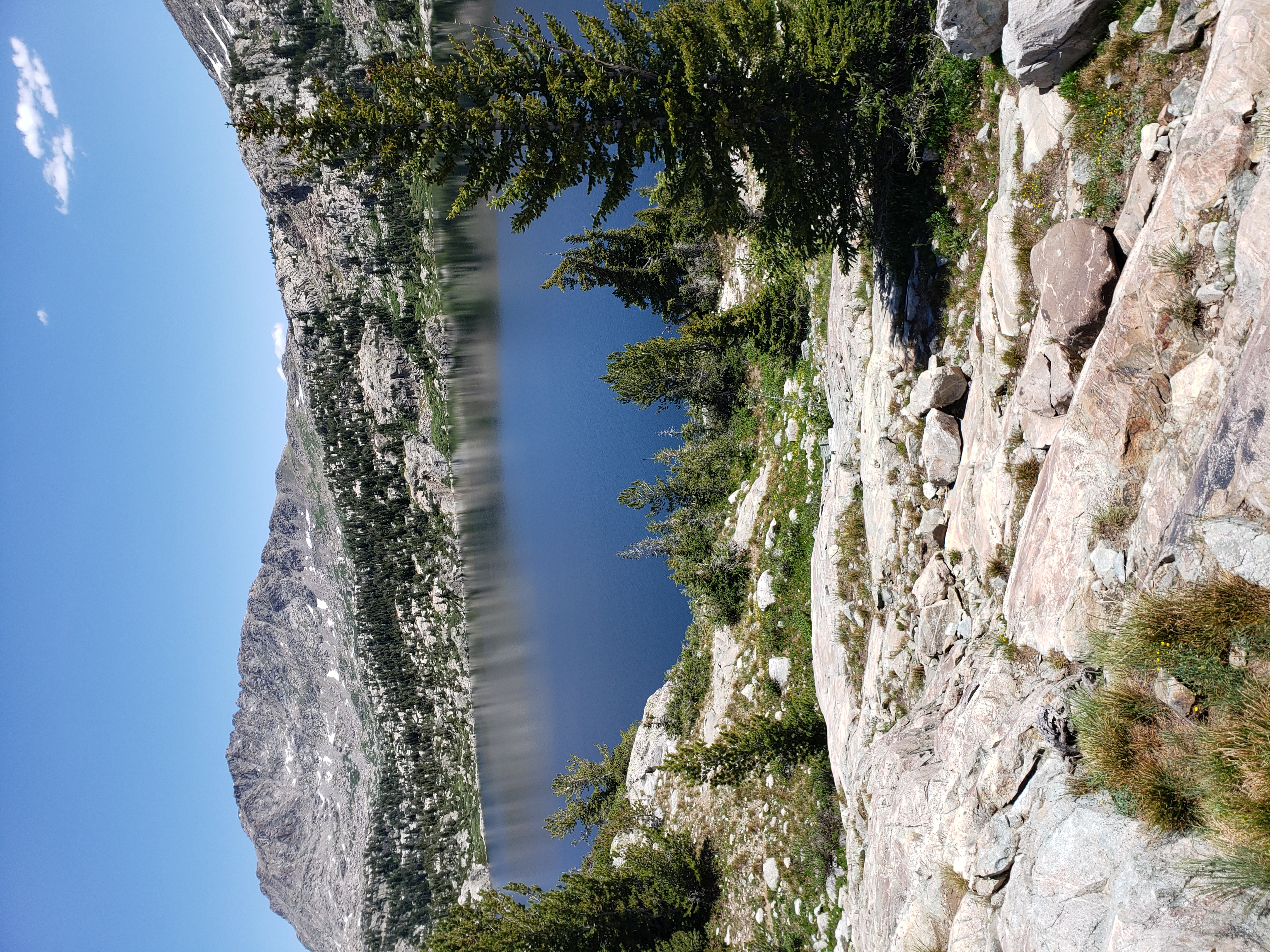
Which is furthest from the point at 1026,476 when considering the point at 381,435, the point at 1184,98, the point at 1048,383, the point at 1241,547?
the point at 381,435

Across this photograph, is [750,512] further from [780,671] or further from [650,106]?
[650,106]

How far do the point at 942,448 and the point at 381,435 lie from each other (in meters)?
43.6

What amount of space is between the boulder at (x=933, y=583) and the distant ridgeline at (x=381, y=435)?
38.8m

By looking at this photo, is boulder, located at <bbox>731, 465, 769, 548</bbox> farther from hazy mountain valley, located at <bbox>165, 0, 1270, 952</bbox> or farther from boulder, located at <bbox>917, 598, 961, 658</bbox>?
boulder, located at <bbox>917, 598, 961, 658</bbox>

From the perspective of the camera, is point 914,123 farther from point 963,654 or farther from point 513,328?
point 513,328

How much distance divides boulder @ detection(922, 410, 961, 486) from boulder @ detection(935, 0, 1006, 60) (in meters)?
5.18

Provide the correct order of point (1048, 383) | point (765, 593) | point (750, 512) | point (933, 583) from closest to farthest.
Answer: point (1048, 383), point (933, 583), point (765, 593), point (750, 512)

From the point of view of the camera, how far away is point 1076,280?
7363 millimetres

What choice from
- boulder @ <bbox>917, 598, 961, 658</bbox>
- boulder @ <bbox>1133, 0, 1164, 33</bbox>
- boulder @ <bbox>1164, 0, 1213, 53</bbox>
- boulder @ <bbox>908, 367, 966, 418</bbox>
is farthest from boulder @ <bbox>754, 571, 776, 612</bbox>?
boulder @ <bbox>1164, 0, 1213, 53</bbox>

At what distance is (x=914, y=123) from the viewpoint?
10.6 metres

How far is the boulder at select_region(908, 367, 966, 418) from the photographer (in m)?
10.2

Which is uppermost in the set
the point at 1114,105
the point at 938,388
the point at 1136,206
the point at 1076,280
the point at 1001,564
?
the point at 1114,105

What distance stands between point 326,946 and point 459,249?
6528 cm

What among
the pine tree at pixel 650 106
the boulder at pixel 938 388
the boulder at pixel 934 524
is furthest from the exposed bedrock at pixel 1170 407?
the pine tree at pixel 650 106
